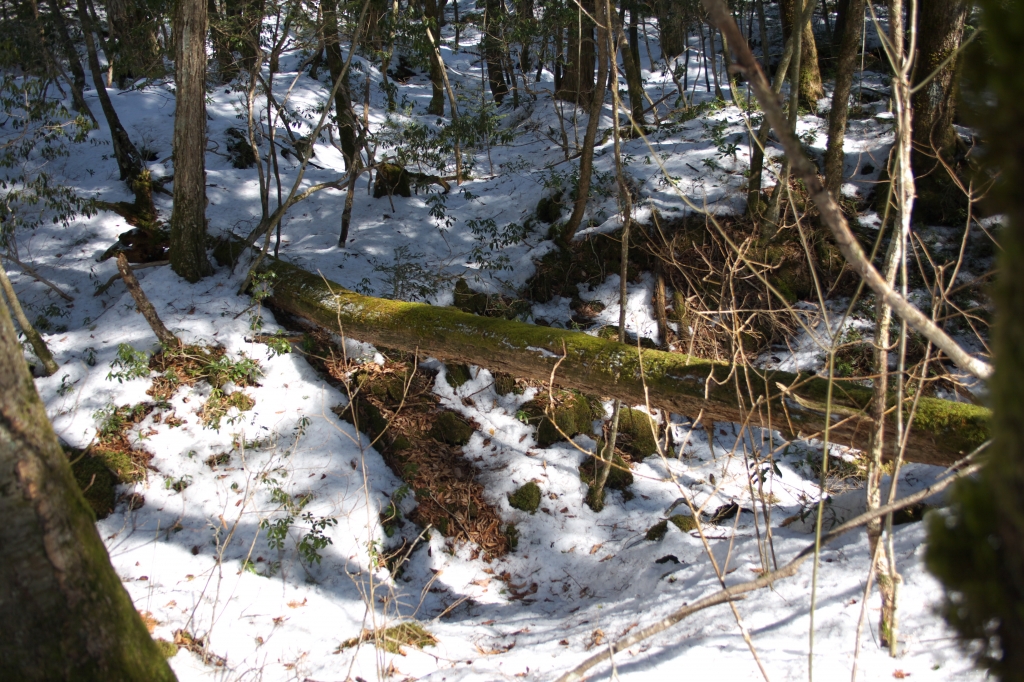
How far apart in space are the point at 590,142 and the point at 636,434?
138 inches

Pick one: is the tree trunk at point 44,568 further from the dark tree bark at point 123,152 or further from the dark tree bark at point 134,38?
the dark tree bark at point 134,38

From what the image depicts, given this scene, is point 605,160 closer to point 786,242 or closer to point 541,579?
point 786,242

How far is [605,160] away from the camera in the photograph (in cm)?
890

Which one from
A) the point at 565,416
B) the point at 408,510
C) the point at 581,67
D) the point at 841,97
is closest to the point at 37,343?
the point at 408,510

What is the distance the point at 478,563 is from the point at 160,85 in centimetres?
1097

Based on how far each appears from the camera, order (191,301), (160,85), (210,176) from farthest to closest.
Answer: (160,85), (210,176), (191,301)

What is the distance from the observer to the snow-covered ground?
9.53 ft

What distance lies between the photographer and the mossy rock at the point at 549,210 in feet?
26.5

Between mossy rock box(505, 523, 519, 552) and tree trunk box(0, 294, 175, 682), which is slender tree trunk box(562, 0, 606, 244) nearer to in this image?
mossy rock box(505, 523, 519, 552)

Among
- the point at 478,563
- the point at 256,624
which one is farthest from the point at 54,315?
the point at 478,563

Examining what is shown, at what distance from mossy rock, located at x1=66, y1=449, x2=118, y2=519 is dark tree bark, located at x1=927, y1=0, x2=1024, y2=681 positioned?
506 cm

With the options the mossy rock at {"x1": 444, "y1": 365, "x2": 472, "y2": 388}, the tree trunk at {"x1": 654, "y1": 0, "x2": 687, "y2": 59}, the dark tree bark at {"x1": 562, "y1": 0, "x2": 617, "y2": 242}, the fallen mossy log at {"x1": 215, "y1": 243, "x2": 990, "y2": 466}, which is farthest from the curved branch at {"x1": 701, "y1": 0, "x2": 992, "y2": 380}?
the tree trunk at {"x1": 654, "y1": 0, "x2": 687, "y2": 59}

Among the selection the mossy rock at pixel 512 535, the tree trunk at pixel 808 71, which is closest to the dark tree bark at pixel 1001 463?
the mossy rock at pixel 512 535

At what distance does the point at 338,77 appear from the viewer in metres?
6.61
